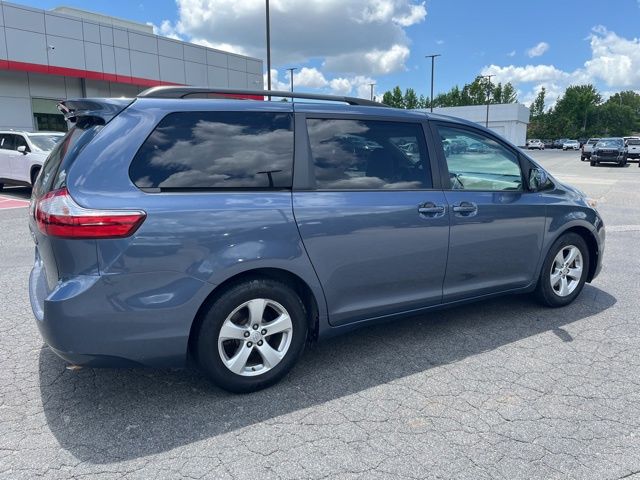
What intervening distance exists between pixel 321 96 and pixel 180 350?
1.99 meters

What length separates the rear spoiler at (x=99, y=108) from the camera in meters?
2.82

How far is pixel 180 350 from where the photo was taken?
2.82 m

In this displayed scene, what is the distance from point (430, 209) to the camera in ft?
11.7

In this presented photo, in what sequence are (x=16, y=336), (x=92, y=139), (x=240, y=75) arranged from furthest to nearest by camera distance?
(x=240, y=75) → (x=16, y=336) → (x=92, y=139)

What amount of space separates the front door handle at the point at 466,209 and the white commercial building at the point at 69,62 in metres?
24.2

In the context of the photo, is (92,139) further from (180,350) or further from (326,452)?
(326,452)

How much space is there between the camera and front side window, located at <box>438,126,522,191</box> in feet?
12.7

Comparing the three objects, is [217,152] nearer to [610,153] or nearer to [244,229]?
[244,229]

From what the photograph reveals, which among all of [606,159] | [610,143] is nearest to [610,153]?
[606,159]

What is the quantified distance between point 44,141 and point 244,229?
480 inches

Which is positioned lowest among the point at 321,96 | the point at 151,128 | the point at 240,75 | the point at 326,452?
the point at 326,452

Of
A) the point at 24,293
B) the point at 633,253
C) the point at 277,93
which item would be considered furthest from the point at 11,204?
the point at 633,253

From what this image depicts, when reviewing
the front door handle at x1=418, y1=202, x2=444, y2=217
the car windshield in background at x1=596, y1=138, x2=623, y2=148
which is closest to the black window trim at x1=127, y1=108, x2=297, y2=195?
the front door handle at x1=418, y1=202, x2=444, y2=217

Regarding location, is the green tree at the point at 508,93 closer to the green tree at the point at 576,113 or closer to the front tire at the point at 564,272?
the green tree at the point at 576,113
